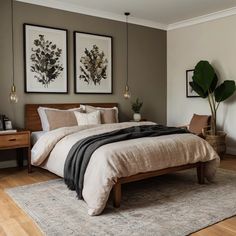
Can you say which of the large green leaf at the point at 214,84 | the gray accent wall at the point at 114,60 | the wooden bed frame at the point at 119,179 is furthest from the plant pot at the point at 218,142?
the gray accent wall at the point at 114,60

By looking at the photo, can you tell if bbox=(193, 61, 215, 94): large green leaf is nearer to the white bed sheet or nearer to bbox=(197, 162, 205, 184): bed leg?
bbox=(197, 162, 205, 184): bed leg

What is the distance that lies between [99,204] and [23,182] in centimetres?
160

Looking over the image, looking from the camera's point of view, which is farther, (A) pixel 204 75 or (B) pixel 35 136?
(A) pixel 204 75

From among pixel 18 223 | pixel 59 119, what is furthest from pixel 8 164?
pixel 18 223

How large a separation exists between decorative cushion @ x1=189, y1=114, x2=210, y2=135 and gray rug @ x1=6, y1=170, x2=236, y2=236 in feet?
5.68

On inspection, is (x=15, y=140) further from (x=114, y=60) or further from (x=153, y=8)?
(x=153, y=8)

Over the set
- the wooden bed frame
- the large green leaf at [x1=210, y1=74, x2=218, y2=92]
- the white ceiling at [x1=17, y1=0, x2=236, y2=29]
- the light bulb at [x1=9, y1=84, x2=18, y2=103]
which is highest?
the white ceiling at [x1=17, y1=0, x2=236, y2=29]

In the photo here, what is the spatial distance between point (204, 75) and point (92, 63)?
2.14 meters

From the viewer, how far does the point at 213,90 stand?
5570 mm

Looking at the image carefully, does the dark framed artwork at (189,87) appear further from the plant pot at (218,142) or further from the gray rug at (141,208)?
the gray rug at (141,208)

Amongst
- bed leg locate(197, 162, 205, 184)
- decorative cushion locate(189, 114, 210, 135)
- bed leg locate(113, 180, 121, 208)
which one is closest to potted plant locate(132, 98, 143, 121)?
decorative cushion locate(189, 114, 210, 135)

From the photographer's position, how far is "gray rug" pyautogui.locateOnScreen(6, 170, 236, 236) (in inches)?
97.9

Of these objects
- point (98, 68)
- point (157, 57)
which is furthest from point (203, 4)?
point (98, 68)

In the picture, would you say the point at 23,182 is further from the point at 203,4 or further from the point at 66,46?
the point at 203,4
